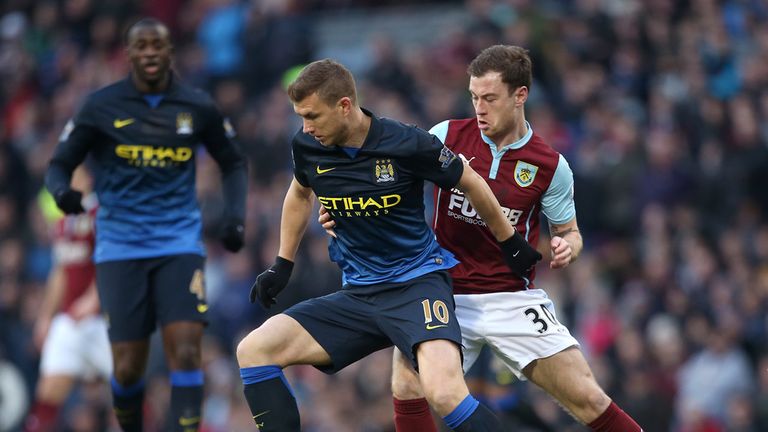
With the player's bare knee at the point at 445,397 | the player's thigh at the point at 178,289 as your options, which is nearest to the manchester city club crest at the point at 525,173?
the player's bare knee at the point at 445,397

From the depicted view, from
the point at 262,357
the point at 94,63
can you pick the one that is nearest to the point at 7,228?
the point at 94,63

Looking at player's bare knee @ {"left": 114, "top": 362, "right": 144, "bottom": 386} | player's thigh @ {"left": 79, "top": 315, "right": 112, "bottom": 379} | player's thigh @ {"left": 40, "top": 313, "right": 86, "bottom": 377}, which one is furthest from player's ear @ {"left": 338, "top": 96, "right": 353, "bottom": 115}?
player's thigh @ {"left": 79, "top": 315, "right": 112, "bottom": 379}

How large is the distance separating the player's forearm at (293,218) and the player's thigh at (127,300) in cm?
161

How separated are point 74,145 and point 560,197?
129 inches

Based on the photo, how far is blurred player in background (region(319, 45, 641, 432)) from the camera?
779cm

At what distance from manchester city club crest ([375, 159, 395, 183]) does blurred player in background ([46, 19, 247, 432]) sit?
2.00 meters

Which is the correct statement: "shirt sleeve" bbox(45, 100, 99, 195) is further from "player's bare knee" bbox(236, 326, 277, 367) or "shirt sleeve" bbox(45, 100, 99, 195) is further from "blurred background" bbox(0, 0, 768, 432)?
"blurred background" bbox(0, 0, 768, 432)

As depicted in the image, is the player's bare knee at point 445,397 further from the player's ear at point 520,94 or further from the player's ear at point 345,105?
the player's ear at point 520,94

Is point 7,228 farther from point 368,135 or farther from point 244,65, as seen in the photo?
point 368,135

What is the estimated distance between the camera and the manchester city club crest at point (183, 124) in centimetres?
909

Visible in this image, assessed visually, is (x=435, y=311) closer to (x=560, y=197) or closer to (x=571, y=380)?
(x=571, y=380)

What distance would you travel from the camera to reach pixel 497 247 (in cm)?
796

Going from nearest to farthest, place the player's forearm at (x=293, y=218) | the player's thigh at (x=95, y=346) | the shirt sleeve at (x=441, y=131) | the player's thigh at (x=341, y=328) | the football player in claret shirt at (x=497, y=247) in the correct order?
the player's thigh at (x=341, y=328) < the player's forearm at (x=293, y=218) < the football player in claret shirt at (x=497, y=247) < the shirt sleeve at (x=441, y=131) < the player's thigh at (x=95, y=346)

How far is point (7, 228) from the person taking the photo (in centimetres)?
1742
